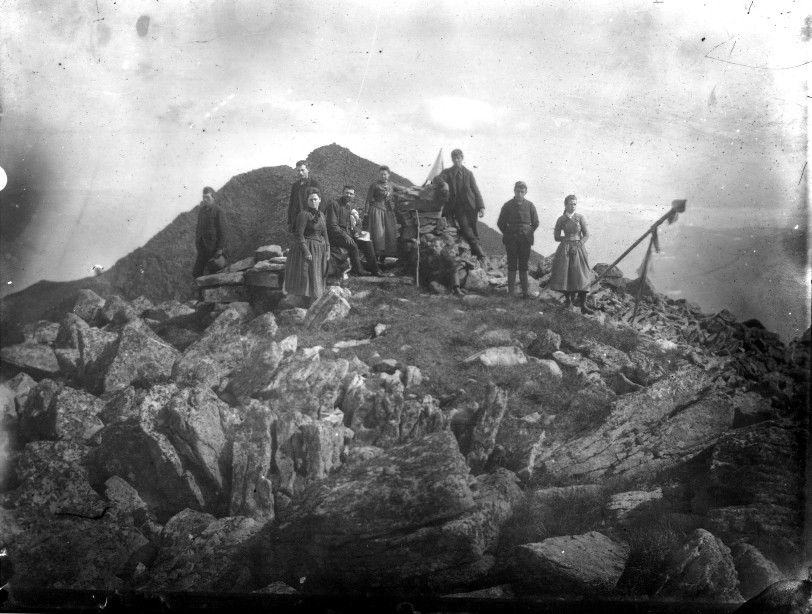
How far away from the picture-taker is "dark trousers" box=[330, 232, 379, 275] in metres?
4.84

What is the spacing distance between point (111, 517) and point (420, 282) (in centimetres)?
260

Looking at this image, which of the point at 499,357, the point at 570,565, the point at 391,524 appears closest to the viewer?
the point at 570,565

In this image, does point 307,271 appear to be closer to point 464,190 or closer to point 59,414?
point 464,190

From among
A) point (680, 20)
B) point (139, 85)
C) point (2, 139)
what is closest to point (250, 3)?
point (139, 85)

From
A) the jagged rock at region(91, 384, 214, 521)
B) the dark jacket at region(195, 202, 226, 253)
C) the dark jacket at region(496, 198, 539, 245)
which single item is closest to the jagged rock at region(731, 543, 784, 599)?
the dark jacket at region(496, 198, 539, 245)

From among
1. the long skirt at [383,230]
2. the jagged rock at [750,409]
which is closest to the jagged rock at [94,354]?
the long skirt at [383,230]

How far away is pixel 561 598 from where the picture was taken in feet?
13.5

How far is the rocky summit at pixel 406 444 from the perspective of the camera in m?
4.13

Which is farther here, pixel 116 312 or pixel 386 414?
pixel 116 312

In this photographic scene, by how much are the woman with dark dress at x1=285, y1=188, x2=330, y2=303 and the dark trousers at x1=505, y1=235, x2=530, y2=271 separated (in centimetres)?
130

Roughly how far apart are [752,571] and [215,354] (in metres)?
3.73

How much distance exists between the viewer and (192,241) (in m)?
4.93

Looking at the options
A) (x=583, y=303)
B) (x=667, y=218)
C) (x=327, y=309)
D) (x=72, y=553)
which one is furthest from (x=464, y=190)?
(x=72, y=553)

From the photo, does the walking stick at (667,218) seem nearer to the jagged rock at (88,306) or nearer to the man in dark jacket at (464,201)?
the man in dark jacket at (464,201)
